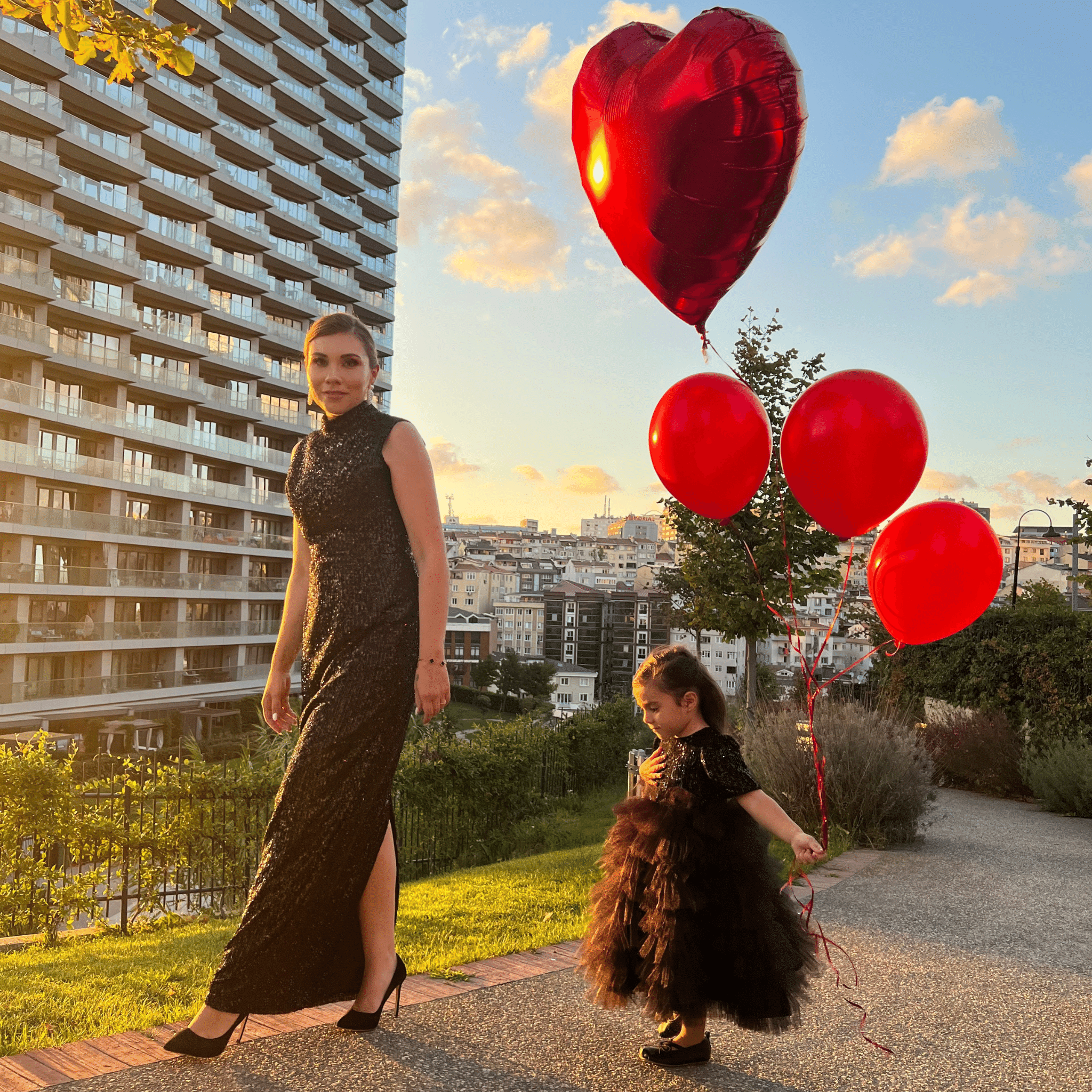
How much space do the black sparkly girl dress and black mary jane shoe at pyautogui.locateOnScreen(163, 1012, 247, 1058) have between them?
1.09m

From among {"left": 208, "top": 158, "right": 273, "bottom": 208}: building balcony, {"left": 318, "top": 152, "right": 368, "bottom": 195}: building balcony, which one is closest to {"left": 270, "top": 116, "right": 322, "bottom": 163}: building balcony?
{"left": 318, "top": 152, "right": 368, "bottom": 195}: building balcony

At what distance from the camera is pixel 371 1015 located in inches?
116

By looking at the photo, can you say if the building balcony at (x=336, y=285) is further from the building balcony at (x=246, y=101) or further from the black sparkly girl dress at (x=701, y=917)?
the black sparkly girl dress at (x=701, y=917)

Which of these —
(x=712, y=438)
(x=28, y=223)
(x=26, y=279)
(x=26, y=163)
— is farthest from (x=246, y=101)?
(x=712, y=438)

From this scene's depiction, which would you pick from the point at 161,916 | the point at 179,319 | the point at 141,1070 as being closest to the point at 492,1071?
the point at 141,1070

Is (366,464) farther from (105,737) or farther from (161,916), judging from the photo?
(105,737)

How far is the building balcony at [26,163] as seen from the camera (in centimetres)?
3166

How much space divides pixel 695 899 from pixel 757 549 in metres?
10.1

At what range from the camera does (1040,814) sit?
34.8ft

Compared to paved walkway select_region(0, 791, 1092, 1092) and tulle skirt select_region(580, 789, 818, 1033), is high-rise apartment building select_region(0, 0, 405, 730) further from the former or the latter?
tulle skirt select_region(580, 789, 818, 1033)

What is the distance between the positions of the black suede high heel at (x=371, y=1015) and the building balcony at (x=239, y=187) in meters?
44.9

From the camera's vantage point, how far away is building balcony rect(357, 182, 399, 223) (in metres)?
53.9

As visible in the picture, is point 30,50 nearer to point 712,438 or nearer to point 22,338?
point 22,338

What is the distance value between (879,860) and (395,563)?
599cm
